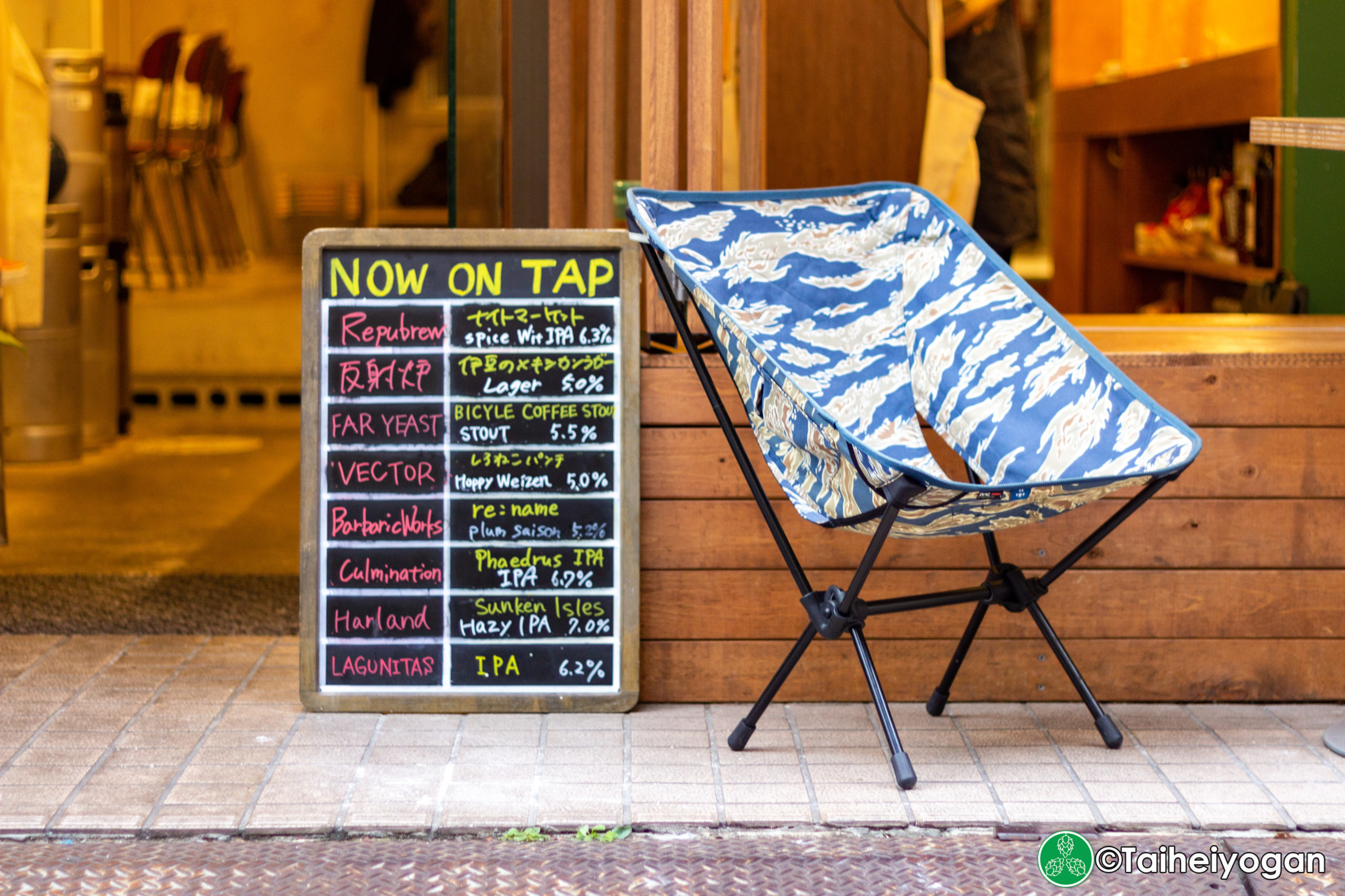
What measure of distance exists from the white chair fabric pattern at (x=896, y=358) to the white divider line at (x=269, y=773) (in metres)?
1.00

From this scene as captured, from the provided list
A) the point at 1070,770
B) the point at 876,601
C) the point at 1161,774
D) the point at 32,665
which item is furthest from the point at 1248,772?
the point at 32,665

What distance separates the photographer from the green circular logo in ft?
6.95

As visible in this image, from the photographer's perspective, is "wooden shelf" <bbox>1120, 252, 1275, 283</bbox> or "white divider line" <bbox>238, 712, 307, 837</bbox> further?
"wooden shelf" <bbox>1120, 252, 1275, 283</bbox>

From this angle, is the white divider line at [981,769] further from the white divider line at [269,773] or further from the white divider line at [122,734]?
the white divider line at [122,734]

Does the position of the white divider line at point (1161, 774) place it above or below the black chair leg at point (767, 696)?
below

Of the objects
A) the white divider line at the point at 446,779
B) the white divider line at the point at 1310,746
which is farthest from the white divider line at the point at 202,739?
the white divider line at the point at 1310,746

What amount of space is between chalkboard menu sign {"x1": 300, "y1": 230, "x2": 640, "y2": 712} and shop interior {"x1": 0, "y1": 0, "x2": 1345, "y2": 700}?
12 cm

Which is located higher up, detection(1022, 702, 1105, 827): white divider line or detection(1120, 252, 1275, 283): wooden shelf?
detection(1120, 252, 1275, 283): wooden shelf

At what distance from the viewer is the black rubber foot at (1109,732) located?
2.58 m

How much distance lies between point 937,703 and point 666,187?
112cm

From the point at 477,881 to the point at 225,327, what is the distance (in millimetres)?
5311

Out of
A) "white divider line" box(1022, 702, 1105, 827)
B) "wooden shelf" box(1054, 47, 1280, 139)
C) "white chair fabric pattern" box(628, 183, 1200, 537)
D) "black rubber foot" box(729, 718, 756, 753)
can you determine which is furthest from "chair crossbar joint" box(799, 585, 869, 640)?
"wooden shelf" box(1054, 47, 1280, 139)

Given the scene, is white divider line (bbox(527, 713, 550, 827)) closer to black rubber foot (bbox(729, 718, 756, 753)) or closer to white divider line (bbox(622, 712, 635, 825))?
white divider line (bbox(622, 712, 635, 825))

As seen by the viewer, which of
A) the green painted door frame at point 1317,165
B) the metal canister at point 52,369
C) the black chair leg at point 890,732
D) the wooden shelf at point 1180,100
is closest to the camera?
the black chair leg at point 890,732
